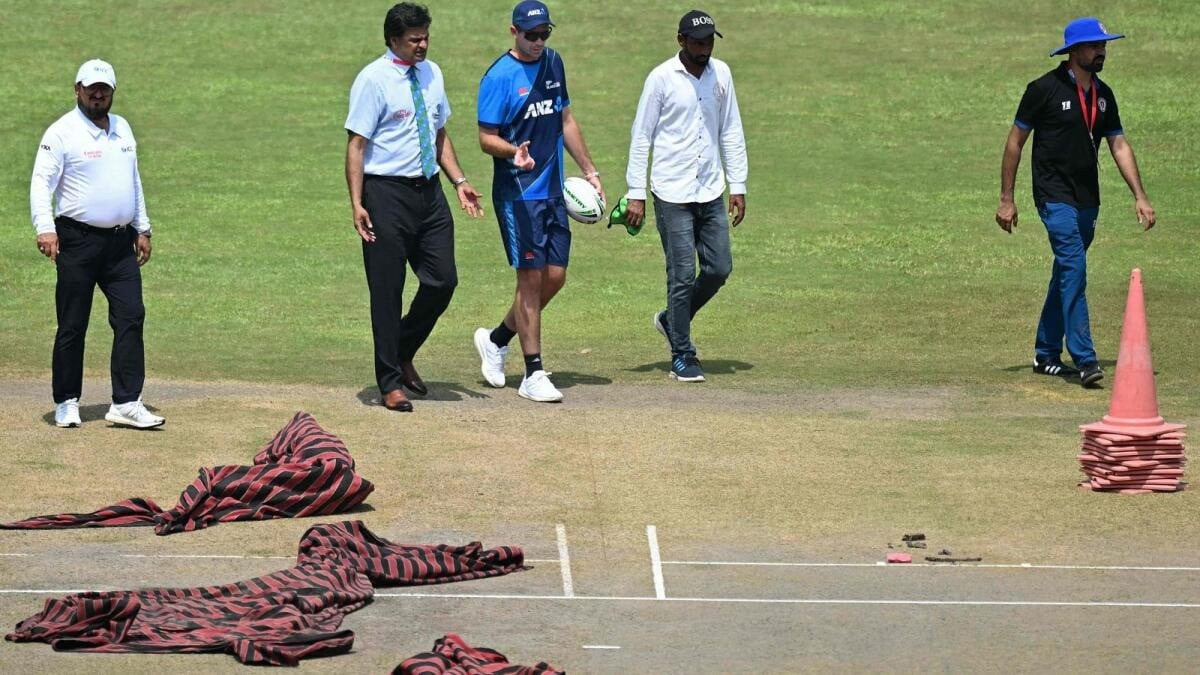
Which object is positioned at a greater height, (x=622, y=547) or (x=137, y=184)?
(x=137, y=184)

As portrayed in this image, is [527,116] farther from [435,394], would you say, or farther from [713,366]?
[713,366]

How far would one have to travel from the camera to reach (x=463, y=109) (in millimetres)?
24844

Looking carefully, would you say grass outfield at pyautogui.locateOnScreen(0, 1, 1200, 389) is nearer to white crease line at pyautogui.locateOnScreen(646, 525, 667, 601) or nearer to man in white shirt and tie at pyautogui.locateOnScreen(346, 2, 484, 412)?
man in white shirt and tie at pyautogui.locateOnScreen(346, 2, 484, 412)

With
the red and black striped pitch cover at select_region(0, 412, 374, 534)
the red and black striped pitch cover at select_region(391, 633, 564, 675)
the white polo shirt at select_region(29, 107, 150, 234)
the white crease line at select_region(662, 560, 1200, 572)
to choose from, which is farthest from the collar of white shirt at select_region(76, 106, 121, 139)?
the red and black striped pitch cover at select_region(391, 633, 564, 675)

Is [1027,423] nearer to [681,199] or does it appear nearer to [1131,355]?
[1131,355]

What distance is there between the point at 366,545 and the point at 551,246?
417 centimetres

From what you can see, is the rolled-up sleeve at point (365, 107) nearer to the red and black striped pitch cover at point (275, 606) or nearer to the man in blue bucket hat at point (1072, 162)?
the red and black striped pitch cover at point (275, 606)

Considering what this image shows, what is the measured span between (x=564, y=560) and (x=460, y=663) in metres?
1.83

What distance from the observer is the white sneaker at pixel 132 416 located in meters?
10.9

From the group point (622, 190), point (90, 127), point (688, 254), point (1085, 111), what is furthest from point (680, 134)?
point (622, 190)

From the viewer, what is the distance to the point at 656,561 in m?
8.48

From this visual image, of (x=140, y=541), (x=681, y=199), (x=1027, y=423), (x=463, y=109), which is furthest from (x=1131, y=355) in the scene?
(x=463, y=109)

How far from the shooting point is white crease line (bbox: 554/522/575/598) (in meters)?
8.02

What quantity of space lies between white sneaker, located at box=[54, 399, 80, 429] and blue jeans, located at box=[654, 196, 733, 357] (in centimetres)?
385
